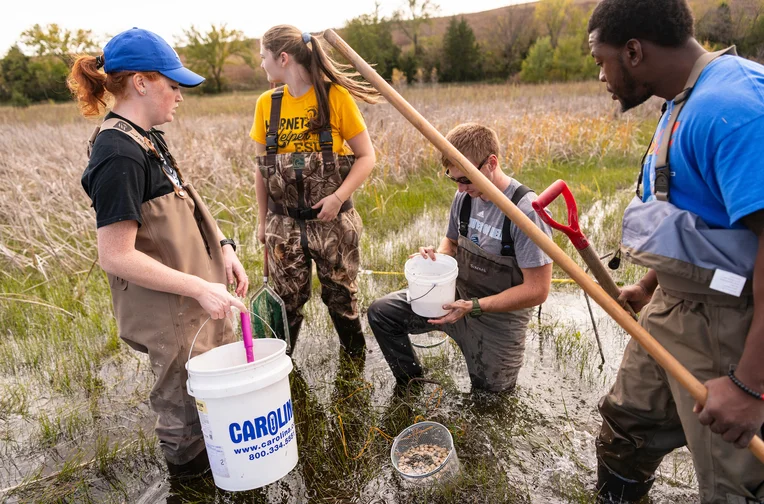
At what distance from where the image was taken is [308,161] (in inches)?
130

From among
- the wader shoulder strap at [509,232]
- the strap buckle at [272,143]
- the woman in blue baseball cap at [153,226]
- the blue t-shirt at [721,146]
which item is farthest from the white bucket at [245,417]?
the blue t-shirt at [721,146]

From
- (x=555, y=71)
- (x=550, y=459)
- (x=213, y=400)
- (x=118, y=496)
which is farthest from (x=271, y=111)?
(x=555, y=71)

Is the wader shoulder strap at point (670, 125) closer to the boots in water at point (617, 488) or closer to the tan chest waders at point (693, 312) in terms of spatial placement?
the tan chest waders at point (693, 312)

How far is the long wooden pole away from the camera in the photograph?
1642 millimetres

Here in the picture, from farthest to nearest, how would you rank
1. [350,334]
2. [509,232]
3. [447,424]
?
1. [350,334]
2. [447,424]
3. [509,232]

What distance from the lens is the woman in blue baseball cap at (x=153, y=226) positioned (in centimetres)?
206

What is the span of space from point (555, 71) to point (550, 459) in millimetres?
41991

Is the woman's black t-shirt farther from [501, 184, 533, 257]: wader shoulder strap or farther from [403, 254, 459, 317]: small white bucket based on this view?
[501, 184, 533, 257]: wader shoulder strap

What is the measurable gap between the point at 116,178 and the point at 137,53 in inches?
23.1

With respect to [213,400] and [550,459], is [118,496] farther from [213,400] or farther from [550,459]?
[550,459]

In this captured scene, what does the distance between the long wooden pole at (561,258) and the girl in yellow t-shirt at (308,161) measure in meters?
1.12

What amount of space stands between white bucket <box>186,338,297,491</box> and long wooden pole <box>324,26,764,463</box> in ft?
3.75

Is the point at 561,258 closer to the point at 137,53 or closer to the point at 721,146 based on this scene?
the point at 721,146

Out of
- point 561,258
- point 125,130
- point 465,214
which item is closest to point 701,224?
A: point 561,258
